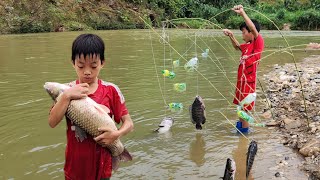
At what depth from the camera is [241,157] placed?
493 centimetres

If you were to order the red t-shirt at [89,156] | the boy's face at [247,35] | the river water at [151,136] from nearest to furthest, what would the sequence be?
the red t-shirt at [89,156]
the river water at [151,136]
the boy's face at [247,35]

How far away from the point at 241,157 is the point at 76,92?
10.1 feet

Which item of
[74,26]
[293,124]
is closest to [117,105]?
[293,124]

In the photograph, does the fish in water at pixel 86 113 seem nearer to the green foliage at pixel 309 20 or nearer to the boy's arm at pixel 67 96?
the boy's arm at pixel 67 96

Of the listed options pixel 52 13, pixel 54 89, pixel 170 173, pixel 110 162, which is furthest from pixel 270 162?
pixel 52 13

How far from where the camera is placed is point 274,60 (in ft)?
49.2

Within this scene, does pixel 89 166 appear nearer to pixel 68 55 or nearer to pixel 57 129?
pixel 57 129

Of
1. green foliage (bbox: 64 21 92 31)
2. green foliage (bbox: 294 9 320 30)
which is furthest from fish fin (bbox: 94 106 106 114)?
green foliage (bbox: 294 9 320 30)

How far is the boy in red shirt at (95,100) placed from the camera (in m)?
2.47

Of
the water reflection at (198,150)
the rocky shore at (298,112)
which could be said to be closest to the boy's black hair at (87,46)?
the water reflection at (198,150)

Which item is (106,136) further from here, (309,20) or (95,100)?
(309,20)

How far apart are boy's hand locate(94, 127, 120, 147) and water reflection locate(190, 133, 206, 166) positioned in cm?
236

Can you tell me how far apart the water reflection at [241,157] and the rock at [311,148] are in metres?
0.71

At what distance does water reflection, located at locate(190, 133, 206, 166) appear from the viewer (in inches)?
191
